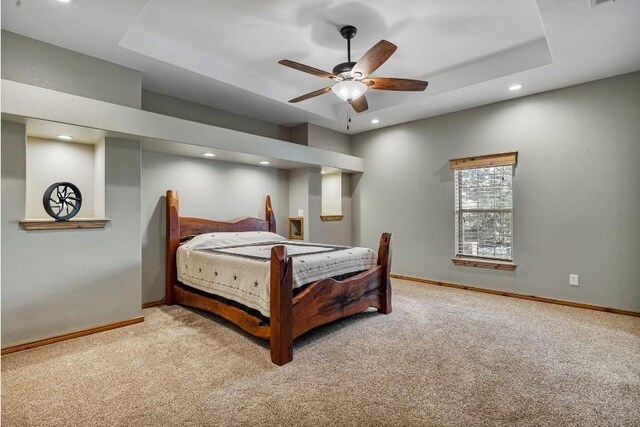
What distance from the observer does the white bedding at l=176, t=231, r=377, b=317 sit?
2613 millimetres

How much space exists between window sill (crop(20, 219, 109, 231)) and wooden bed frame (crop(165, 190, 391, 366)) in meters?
0.92

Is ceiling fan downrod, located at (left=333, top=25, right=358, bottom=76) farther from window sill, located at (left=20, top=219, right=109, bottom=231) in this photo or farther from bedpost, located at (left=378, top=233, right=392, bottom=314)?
window sill, located at (left=20, top=219, right=109, bottom=231)

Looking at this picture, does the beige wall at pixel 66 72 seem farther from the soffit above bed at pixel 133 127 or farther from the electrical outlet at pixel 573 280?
the electrical outlet at pixel 573 280

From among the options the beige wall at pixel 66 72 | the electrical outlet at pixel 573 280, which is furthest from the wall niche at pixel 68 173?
the electrical outlet at pixel 573 280

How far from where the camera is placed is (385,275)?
11.4 feet

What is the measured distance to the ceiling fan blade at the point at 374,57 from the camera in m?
2.36

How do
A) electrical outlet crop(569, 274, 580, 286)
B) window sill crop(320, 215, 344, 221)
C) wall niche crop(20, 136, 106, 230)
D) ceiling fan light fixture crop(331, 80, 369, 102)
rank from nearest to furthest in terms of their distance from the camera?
ceiling fan light fixture crop(331, 80, 369, 102)
wall niche crop(20, 136, 106, 230)
electrical outlet crop(569, 274, 580, 286)
window sill crop(320, 215, 344, 221)

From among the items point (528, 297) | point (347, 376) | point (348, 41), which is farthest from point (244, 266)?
point (528, 297)

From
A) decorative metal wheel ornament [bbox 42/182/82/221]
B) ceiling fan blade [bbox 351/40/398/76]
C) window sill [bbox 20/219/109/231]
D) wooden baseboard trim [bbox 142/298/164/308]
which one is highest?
ceiling fan blade [bbox 351/40/398/76]

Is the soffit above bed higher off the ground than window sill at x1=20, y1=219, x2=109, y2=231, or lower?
higher

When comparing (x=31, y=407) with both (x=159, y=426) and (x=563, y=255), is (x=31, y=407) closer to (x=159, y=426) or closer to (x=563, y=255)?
(x=159, y=426)

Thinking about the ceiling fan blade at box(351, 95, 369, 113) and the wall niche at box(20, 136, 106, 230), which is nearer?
the wall niche at box(20, 136, 106, 230)

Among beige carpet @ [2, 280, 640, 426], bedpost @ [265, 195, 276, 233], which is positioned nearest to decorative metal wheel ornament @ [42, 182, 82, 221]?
beige carpet @ [2, 280, 640, 426]

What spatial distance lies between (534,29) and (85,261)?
4869 mm
